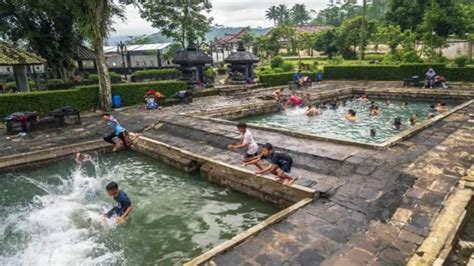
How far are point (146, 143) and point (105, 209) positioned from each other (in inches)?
210

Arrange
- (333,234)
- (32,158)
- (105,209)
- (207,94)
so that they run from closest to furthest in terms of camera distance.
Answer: (333,234)
(105,209)
(32,158)
(207,94)

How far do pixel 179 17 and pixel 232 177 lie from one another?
31656mm

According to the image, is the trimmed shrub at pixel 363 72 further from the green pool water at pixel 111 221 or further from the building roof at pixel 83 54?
the green pool water at pixel 111 221

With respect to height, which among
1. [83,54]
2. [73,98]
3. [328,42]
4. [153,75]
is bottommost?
[73,98]

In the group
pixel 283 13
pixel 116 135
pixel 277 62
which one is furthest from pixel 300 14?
pixel 116 135

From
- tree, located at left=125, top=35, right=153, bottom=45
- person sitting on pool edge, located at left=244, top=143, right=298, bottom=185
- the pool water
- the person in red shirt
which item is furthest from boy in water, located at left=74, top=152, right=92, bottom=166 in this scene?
tree, located at left=125, top=35, right=153, bottom=45

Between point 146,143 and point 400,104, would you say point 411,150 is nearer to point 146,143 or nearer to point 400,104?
point 146,143

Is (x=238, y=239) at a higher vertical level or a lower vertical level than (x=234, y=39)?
lower

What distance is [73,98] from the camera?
63.8ft

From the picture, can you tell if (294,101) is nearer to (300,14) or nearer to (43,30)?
(43,30)

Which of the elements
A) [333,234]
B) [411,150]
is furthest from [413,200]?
[411,150]

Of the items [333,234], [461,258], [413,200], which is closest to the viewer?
[461,258]

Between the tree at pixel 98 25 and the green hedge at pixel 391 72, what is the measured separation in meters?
23.1

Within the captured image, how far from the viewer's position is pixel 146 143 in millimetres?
13938
